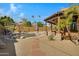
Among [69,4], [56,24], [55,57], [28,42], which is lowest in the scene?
[55,57]

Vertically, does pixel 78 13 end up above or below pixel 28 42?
above

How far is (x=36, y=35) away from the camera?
92.9 inches

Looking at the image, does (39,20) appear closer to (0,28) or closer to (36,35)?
(36,35)

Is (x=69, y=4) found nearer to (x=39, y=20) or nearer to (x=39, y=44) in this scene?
(x=39, y=20)

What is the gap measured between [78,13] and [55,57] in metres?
0.46

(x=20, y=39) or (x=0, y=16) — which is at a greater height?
(x=0, y=16)

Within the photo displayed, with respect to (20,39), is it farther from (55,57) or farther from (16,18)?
(55,57)

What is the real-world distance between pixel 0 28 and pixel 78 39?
722 millimetres

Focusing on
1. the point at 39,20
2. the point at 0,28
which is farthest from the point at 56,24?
the point at 0,28

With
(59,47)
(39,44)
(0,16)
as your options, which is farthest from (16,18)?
(59,47)

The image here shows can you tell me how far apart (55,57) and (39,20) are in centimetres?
37

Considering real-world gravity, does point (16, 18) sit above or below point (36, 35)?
above

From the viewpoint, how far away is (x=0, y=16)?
7.57ft

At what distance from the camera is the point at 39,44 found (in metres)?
2.34
